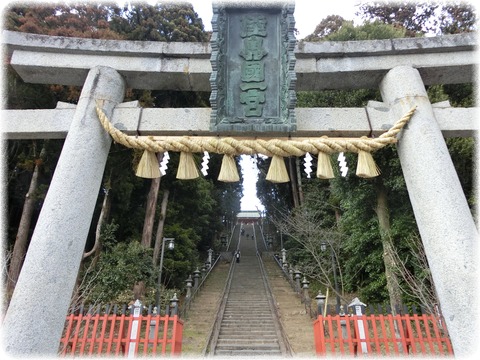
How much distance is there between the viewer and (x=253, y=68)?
3805 millimetres

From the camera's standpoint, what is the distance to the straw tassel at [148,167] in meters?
3.67

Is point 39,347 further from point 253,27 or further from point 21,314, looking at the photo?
point 253,27

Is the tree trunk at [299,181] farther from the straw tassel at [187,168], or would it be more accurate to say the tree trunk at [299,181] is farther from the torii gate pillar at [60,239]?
the torii gate pillar at [60,239]

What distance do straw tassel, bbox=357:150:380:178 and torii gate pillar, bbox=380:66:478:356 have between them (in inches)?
16.3

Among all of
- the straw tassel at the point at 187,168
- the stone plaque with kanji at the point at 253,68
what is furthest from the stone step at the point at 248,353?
the stone plaque with kanji at the point at 253,68

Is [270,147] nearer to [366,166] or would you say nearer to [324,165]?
[324,165]

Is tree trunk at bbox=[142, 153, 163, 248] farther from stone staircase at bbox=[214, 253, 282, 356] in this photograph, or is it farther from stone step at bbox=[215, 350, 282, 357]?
stone step at bbox=[215, 350, 282, 357]

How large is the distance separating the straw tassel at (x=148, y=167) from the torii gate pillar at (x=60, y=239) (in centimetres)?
49

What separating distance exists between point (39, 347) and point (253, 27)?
154 inches

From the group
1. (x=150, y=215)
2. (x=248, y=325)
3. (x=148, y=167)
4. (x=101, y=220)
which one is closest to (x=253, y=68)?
(x=148, y=167)

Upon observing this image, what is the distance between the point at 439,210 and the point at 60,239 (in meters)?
3.70

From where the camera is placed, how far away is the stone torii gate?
9.85ft

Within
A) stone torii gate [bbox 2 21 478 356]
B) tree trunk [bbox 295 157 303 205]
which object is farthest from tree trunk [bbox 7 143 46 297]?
tree trunk [bbox 295 157 303 205]

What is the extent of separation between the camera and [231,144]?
345 cm
